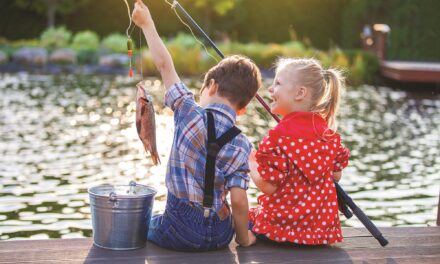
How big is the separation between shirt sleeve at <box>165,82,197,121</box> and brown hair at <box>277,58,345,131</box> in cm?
50

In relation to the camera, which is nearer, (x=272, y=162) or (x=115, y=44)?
(x=272, y=162)

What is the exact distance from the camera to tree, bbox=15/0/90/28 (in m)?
22.4

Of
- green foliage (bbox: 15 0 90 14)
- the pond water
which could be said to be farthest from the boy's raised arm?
green foliage (bbox: 15 0 90 14)

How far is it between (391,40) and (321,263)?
18345 mm

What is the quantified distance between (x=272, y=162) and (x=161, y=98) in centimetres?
897

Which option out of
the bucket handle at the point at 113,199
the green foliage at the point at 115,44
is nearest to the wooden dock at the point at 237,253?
the bucket handle at the point at 113,199

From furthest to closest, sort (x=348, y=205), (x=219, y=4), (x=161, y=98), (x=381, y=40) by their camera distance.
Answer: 1. (x=219, y=4)
2. (x=381, y=40)
3. (x=161, y=98)
4. (x=348, y=205)

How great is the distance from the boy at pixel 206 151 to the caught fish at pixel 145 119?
0.09 m

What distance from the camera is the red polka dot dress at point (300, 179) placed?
3252 mm

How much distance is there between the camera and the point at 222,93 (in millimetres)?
3143

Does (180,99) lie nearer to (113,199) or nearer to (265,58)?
(113,199)

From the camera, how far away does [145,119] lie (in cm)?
318

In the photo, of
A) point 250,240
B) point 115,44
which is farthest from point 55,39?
point 250,240

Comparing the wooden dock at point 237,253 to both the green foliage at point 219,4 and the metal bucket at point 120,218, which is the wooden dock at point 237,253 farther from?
the green foliage at point 219,4
